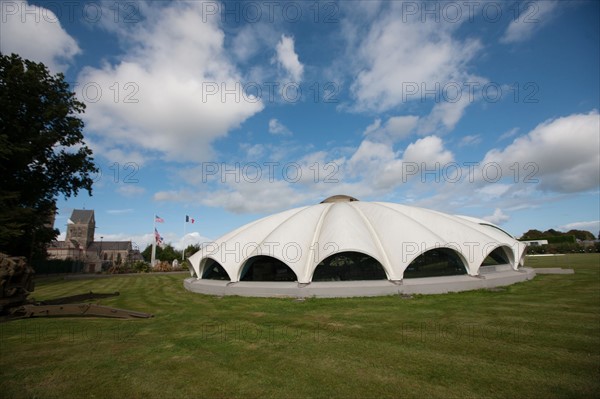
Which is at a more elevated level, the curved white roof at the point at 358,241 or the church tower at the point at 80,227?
the church tower at the point at 80,227

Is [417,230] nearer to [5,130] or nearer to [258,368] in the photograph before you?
[258,368]

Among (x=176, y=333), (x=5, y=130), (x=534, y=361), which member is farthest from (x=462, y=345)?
(x=5, y=130)

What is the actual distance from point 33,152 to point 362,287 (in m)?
30.1

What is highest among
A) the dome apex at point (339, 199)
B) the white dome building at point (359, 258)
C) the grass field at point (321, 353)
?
the dome apex at point (339, 199)

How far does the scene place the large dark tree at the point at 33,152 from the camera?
76.0 feet

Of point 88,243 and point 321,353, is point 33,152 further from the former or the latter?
point 88,243

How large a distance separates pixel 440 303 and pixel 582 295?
604 centimetres

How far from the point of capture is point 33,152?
2589cm

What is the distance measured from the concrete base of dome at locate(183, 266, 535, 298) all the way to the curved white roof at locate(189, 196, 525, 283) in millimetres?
798

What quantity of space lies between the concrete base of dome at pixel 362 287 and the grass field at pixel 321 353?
207 centimetres

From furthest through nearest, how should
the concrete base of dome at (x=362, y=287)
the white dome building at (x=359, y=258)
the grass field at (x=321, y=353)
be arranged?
the white dome building at (x=359, y=258) → the concrete base of dome at (x=362, y=287) → the grass field at (x=321, y=353)

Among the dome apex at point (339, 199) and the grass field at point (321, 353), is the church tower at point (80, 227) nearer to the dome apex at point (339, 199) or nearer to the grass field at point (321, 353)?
the dome apex at point (339, 199)

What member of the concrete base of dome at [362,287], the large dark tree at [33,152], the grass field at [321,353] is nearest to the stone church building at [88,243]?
the large dark tree at [33,152]

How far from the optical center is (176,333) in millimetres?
8562
